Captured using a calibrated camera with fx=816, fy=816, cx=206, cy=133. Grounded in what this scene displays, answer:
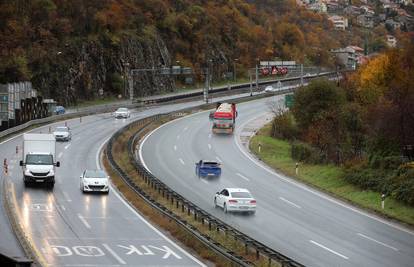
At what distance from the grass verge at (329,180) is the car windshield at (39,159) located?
17832 mm

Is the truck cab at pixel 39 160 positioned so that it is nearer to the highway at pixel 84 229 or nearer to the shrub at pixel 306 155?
the highway at pixel 84 229

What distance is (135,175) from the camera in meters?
55.0

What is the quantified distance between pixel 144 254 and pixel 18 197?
15.5m

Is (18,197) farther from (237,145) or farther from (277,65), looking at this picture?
(277,65)

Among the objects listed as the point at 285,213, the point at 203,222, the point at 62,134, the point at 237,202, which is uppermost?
the point at 203,222

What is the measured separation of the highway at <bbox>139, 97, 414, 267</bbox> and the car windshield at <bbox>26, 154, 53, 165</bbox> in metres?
8.21

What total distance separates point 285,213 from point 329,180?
11907 millimetres

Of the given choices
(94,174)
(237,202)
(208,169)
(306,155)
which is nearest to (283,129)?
(306,155)

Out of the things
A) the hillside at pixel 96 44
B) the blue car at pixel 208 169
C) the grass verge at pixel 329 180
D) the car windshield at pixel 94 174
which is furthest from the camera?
the hillside at pixel 96 44

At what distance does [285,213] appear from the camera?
4469cm

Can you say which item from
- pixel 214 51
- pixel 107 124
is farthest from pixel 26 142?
pixel 214 51

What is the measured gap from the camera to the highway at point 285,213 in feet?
114

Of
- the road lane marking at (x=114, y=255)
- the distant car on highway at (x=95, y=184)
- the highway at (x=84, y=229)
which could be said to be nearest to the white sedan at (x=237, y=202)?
the highway at (x=84, y=229)

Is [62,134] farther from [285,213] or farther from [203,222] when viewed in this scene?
[203,222]
